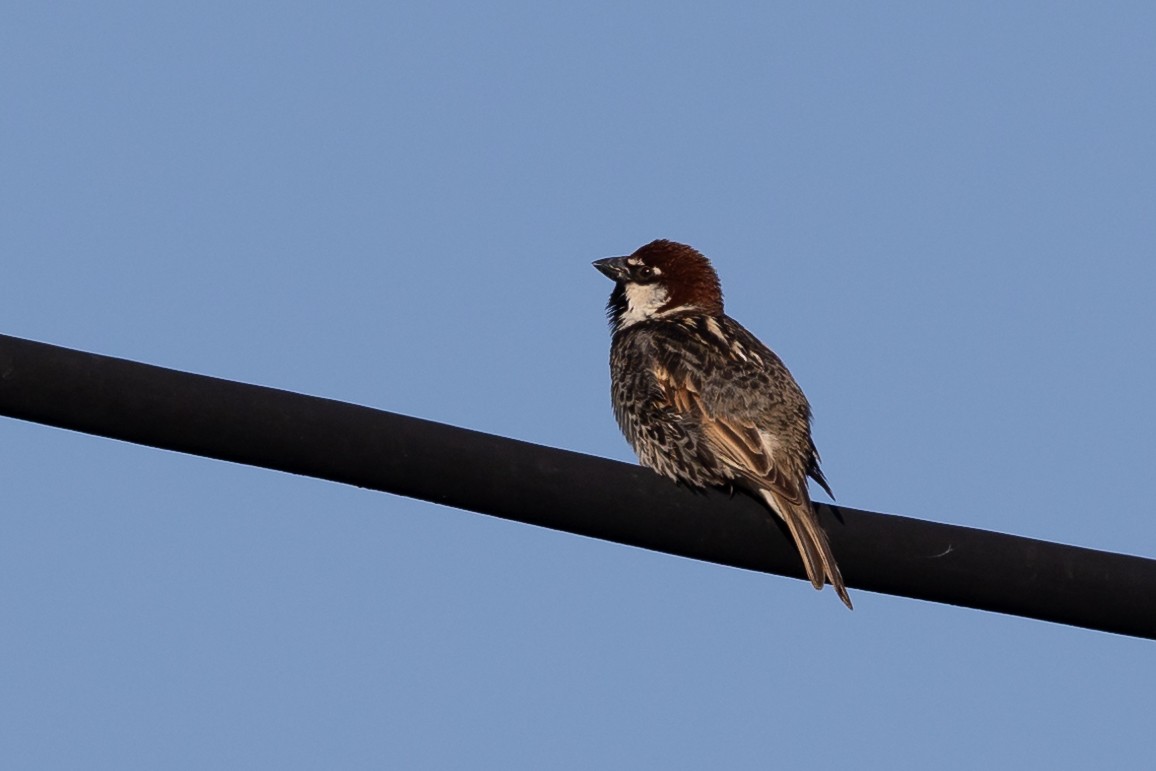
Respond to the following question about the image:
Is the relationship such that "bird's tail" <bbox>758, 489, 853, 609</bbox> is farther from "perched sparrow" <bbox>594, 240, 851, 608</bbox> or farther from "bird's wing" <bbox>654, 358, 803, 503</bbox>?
"bird's wing" <bbox>654, 358, 803, 503</bbox>

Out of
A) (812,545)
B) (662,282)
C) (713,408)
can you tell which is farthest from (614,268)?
(812,545)

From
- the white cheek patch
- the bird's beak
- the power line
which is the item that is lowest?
the power line

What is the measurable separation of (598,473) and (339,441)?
817 millimetres

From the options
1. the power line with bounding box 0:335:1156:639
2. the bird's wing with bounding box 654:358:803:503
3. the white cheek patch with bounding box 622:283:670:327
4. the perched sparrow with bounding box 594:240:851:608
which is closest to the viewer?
the power line with bounding box 0:335:1156:639

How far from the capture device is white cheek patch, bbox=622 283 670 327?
394 inches

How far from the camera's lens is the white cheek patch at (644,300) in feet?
32.8

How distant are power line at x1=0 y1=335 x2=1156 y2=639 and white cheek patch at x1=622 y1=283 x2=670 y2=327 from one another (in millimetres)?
4192

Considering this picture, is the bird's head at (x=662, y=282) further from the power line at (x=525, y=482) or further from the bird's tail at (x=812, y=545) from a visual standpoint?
the power line at (x=525, y=482)

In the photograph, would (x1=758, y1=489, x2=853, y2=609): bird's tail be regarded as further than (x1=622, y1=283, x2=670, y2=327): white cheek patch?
No

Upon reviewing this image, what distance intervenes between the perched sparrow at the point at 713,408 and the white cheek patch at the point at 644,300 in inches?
14.9

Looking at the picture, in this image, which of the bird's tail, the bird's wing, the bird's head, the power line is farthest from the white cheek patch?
the power line

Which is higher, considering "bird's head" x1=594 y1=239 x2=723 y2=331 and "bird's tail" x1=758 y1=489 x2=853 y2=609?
"bird's head" x1=594 y1=239 x2=723 y2=331

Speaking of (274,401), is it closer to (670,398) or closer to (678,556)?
(678,556)

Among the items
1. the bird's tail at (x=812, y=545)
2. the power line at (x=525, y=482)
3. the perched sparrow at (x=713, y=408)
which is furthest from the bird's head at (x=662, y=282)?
the power line at (x=525, y=482)
